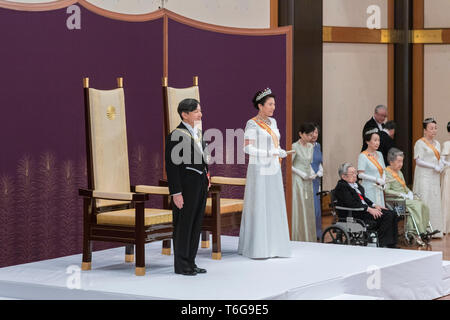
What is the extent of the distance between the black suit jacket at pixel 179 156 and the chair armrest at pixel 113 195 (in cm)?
21

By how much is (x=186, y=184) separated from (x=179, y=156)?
0.65 ft

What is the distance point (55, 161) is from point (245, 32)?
2322mm

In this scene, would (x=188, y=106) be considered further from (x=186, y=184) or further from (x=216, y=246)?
(x=216, y=246)

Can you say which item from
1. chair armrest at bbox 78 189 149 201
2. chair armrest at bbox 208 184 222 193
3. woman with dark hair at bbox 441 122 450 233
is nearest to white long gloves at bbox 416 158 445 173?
woman with dark hair at bbox 441 122 450 233

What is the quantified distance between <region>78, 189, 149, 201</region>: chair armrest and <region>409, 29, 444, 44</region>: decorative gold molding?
24.4 feet

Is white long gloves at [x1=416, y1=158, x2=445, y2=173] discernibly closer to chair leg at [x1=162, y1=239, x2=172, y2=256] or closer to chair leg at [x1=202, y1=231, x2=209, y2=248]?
chair leg at [x1=202, y1=231, x2=209, y2=248]

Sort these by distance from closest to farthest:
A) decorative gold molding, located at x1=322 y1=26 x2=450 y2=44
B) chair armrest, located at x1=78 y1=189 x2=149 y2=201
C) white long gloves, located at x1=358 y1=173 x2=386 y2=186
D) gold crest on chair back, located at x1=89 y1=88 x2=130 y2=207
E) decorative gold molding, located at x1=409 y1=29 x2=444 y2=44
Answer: chair armrest, located at x1=78 y1=189 x2=149 y2=201 → gold crest on chair back, located at x1=89 y1=88 x2=130 y2=207 → white long gloves, located at x1=358 y1=173 x2=386 y2=186 → decorative gold molding, located at x1=322 y1=26 x2=450 y2=44 → decorative gold molding, located at x1=409 y1=29 x2=444 y2=44

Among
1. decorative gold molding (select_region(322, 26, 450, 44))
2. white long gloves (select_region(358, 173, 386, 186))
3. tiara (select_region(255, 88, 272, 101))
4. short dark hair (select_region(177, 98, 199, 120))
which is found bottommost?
white long gloves (select_region(358, 173, 386, 186))

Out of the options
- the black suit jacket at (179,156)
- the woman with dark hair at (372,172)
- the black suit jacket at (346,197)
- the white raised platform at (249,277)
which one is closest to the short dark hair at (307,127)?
the woman with dark hair at (372,172)

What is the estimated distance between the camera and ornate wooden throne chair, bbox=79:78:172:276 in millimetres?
5902

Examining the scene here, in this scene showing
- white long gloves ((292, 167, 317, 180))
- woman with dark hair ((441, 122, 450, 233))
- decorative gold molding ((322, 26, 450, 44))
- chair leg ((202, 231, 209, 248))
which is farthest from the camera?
decorative gold molding ((322, 26, 450, 44))

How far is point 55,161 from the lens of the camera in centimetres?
650

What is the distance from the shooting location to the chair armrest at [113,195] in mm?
5840
